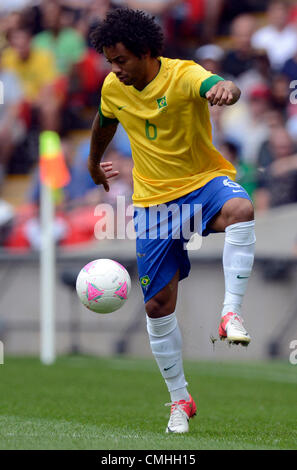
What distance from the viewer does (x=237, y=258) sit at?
5.49 metres

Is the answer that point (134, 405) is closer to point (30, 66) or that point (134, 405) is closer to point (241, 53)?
point (241, 53)

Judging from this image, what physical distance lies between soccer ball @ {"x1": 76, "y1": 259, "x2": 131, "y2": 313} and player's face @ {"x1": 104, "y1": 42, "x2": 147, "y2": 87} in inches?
46.3

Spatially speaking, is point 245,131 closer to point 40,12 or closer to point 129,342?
point 129,342

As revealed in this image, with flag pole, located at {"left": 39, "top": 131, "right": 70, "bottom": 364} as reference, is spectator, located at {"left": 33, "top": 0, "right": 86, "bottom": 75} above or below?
above

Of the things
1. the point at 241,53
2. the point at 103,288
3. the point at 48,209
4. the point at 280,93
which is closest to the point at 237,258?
the point at 103,288

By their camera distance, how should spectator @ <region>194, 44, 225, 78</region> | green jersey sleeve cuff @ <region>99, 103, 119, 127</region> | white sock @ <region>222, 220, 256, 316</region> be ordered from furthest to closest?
spectator @ <region>194, 44, 225, 78</region>, green jersey sleeve cuff @ <region>99, 103, 119, 127</region>, white sock @ <region>222, 220, 256, 316</region>

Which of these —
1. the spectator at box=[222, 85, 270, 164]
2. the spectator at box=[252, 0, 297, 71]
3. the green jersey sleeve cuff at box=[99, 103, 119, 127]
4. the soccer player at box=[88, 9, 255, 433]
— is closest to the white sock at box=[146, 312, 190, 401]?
the soccer player at box=[88, 9, 255, 433]

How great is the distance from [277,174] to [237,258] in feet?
20.7

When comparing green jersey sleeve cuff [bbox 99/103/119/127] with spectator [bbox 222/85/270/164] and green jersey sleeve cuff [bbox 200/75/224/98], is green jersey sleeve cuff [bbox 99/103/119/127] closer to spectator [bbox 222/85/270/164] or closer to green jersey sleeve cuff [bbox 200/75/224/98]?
green jersey sleeve cuff [bbox 200/75/224/98]

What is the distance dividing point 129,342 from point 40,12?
6707 millimetres

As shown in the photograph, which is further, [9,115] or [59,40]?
[59,40]

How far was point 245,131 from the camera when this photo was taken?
12.5 meters

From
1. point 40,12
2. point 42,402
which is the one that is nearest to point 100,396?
point 42,402

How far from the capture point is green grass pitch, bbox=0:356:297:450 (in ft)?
16.9
